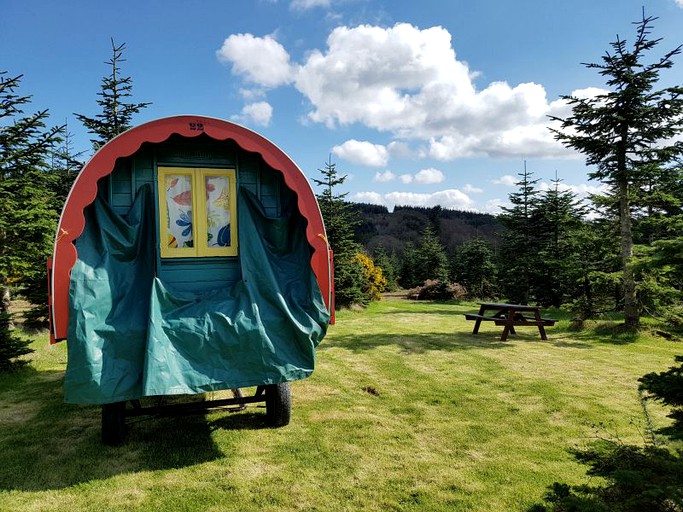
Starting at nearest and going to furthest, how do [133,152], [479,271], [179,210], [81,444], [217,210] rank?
1. [133,152]
2. [81,444]
3. [179,210]
4. [217,210]
5. [479,271]

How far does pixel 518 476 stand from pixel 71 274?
4.21 meters

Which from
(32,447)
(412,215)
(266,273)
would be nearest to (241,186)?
(266,273)

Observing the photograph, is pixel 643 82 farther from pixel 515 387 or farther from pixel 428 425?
pixel 428 425

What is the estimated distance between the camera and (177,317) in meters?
3.99

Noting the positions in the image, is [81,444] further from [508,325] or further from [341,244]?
[341,244]

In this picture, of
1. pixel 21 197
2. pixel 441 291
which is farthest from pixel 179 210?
pixel 441 291

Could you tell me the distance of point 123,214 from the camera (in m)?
4.27

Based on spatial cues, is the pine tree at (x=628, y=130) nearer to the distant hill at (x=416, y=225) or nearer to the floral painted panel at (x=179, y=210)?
the floral painted panel at (x=179, y=210)

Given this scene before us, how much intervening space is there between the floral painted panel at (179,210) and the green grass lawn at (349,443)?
192 cm

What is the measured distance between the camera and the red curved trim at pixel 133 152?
3721mm

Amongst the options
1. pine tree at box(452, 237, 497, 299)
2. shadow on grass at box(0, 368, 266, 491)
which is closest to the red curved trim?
shadow on grass at box(0, 368, 266, 491)

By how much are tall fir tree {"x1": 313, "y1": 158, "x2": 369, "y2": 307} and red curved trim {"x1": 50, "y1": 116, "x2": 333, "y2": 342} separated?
1279 centimetres

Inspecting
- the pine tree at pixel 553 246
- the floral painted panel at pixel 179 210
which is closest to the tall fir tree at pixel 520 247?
the pine tree at pixel 553 246

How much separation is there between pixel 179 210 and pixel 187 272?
2.09ft
